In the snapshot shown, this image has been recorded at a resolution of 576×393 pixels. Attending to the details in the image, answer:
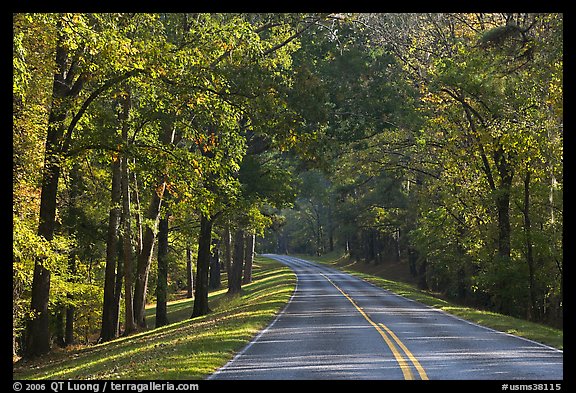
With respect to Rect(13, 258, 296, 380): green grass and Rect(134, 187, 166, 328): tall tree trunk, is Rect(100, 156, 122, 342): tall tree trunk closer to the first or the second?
Rect(134, 187, 166, 328): tall tree trunk

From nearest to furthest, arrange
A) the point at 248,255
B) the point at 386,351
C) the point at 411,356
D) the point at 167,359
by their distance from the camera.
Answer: the point at 411,356 → the point at 167,359 → the point at 386,351 → the point at 248,255

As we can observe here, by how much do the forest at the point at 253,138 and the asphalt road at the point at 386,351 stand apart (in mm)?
4512

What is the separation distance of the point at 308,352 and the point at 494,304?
2190cm

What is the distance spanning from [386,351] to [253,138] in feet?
73.6

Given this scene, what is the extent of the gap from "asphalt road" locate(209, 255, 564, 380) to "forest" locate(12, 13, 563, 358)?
451 centimetres

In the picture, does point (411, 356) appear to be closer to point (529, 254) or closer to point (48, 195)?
point (48, 195)

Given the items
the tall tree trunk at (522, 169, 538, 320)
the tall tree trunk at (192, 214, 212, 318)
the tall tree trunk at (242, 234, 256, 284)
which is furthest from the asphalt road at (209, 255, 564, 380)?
the tall tree trunk at (242, 234, 256, 284)

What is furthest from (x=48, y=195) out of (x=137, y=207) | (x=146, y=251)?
(x=146, y=251)

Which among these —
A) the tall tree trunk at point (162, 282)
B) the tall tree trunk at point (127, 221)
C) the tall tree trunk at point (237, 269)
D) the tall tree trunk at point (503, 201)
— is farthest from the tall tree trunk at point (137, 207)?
the tall tree trunk at point (237, 269)

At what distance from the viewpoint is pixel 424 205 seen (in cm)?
4234

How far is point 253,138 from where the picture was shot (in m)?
36.1

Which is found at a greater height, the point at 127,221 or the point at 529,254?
the point at 127,221

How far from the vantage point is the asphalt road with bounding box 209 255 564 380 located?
1179 centimetres
